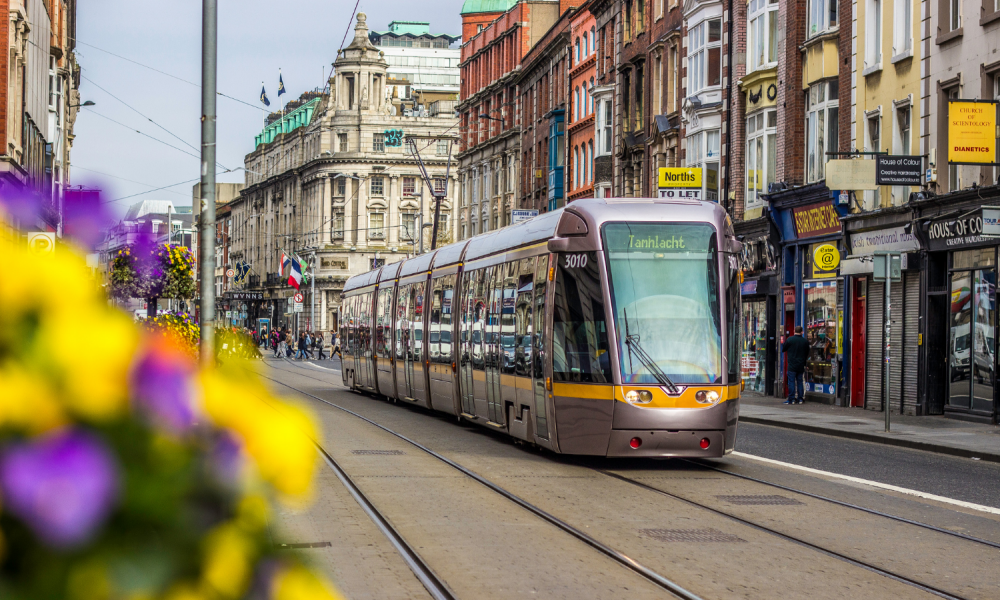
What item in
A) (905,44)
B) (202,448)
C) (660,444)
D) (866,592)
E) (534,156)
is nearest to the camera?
(202,448)

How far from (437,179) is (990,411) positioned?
95415mm

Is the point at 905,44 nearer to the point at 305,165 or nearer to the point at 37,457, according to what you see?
the point at 37,457

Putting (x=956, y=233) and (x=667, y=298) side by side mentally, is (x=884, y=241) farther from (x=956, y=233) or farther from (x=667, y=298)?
(x=667, y=298)

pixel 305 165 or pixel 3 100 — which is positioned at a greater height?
pixel 305 165

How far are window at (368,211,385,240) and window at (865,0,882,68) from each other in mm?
89701

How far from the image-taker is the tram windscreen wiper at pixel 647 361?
A: 49.2 feet

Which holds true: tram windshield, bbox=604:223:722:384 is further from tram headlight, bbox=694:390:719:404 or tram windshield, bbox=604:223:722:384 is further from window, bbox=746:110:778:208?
window, bbox=746:110:778:208

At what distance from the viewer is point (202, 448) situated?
1.08m

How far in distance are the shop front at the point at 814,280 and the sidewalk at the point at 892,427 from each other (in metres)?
1.26

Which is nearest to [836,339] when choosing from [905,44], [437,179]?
[905,44]

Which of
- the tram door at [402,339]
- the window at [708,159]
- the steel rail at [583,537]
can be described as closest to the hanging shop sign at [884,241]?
the tram door at [402,339]

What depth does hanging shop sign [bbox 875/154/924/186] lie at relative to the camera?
2648 centimetres

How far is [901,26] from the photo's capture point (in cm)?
2944

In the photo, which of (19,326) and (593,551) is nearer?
(19,326)
